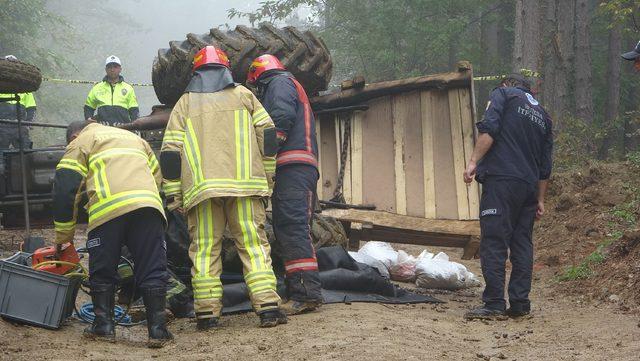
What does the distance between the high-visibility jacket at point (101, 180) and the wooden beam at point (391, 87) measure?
332cm

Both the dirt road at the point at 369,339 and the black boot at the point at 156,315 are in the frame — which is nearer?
the dirt road at the point at 369,339

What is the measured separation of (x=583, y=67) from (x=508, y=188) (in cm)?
1083

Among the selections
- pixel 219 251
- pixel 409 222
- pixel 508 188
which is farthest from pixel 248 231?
pixel 409 222

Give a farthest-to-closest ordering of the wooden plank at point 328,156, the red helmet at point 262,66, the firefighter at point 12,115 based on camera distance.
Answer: the firefighter at point 12,115 → the wooden plank at point 328,156 → the red helmet at point 262,66

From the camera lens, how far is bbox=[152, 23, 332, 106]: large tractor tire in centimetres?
776

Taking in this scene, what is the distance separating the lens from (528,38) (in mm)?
13867

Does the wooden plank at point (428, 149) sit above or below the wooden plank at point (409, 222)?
above

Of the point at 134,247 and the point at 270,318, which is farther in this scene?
the point at 270,318

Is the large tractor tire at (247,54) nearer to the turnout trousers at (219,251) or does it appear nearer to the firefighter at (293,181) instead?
the firefighter at (293,181)

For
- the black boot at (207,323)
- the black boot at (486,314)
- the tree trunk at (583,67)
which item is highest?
the tree trunk at (583,67)

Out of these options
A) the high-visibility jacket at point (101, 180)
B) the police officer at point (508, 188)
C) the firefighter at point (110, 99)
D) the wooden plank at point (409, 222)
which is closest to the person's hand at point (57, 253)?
the high-visibility jacket at point (101, 180)

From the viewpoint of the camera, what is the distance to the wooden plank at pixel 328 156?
27.9ft

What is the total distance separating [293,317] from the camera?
19.0ft

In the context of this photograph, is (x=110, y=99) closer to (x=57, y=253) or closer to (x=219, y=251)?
(x=57, y=253)
